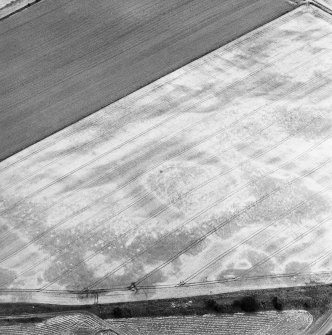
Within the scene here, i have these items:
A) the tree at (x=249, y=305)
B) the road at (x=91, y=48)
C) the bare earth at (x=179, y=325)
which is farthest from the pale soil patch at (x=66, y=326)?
the road at (x=91, y=48)

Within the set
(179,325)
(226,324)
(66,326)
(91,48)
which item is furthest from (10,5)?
(226,324)

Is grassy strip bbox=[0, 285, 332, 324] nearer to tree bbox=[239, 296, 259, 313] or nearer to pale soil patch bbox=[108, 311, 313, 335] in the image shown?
tree bbox=[239, 296, 259, 313]

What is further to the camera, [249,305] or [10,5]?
[10,5]

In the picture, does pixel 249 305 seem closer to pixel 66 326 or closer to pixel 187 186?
pixel 187 186

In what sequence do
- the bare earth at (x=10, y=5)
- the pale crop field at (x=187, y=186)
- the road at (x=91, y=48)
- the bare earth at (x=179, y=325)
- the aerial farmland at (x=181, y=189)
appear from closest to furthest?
the bare earth at (x=179, y=325) < the aerial farmland at (x=181, y=189) < the pale crop field at (x=187, y=186) < the road at (x=91, y=48) < the bare earth at (x=10, y=5)

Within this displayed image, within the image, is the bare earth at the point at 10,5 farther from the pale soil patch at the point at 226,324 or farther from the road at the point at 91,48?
the pale soil patch at the point at 226,324

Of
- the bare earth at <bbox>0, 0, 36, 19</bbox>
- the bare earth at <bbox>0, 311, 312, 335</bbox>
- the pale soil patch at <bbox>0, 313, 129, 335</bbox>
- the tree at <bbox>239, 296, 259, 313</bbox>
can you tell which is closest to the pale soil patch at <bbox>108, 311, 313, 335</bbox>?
the bare earth at <bbox>0, 311, 312, 335</bbox>
